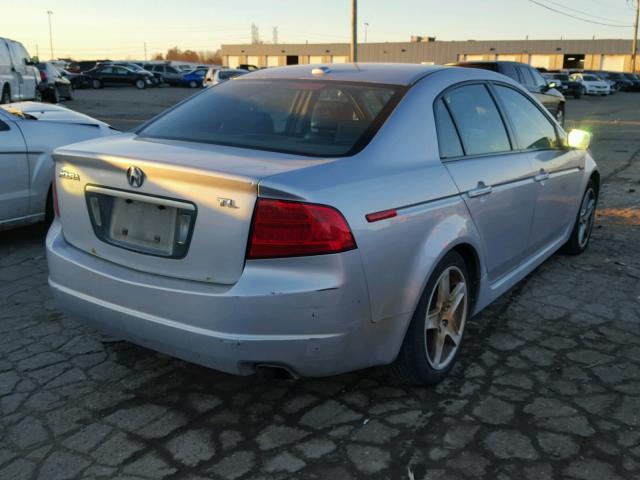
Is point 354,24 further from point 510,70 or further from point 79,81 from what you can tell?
point 79,81

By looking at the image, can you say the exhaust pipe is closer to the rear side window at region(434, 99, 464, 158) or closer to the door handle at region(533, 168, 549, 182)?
the rear side window at region(434, 99, 464, 158)

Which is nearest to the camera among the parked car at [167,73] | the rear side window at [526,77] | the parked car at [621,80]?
the rear side window at [526,77]

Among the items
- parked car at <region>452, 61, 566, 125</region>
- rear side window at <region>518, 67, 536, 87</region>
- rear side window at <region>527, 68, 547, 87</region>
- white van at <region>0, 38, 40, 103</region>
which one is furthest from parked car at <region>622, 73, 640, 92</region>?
white van at <region>0, 38, 40, 103</region>

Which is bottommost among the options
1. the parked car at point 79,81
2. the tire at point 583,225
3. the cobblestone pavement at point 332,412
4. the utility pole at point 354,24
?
the cobblestone pavement at point 332,412

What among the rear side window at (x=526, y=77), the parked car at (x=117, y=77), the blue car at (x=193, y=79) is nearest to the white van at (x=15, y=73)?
the rear side window at (x=526, y=77)

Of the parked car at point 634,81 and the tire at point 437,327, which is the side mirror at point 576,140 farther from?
the parked car at point 634,81

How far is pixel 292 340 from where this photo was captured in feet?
8.22

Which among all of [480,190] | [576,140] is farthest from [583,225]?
[480,190]

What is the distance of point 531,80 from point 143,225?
14225mm

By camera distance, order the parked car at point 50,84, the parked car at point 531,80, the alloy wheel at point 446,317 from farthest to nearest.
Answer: the parked car at point 50,84 < the parked car at point 531,80 < the alloy wheel at point 446,317

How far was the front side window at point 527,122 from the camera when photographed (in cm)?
403

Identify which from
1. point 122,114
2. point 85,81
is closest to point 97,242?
point 122,114

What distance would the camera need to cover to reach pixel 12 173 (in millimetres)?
5316

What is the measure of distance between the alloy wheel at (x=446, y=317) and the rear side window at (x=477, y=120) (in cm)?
72
